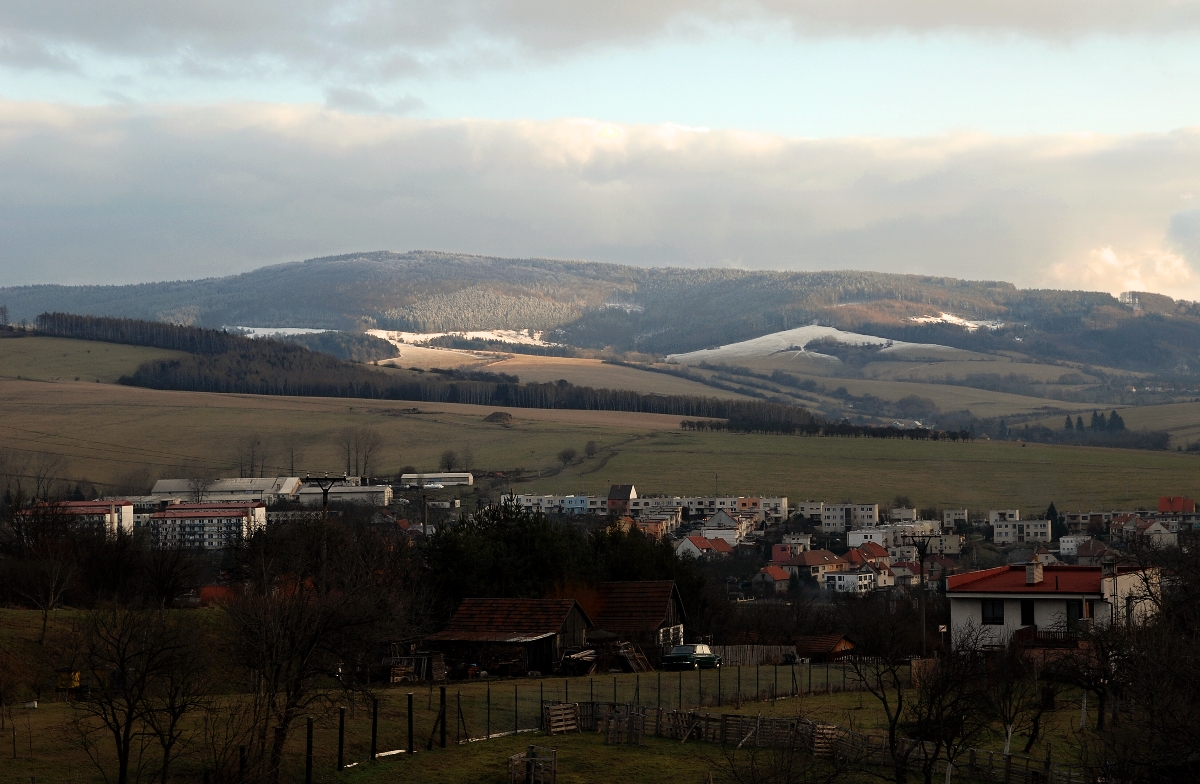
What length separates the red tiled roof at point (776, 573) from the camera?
111 m

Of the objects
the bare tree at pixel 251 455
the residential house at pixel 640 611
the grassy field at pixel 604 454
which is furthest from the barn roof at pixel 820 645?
the bare tree at pixel 251 455

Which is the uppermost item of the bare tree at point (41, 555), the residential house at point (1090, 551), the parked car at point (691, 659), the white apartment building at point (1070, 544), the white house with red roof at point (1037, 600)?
the bare tree at point (41, 555)

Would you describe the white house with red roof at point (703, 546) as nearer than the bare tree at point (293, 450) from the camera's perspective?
Yes

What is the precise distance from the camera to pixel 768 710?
36.0m

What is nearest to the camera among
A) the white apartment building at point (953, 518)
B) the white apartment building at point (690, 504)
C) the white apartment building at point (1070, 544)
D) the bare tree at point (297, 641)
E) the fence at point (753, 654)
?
the bare tree at point (297, 641)

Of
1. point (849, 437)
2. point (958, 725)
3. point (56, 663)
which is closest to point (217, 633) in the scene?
point (56, 663)

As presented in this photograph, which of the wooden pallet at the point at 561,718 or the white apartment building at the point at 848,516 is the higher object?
the wooden pallet at the point at 561,718

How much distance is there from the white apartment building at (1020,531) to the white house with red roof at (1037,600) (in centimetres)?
7290

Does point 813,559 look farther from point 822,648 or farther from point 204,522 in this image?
point 822,648

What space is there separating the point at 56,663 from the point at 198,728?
426 inches

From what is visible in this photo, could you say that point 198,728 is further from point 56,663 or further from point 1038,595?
point 1038,595

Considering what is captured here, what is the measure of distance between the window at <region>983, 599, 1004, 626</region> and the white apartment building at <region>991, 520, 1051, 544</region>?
75.1 metres

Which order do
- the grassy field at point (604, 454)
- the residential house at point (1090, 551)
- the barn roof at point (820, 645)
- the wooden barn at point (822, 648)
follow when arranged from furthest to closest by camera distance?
the grassy field at point (604, 454)
the residential house at point (1090, 551)
the barn roof at point (820, 645)
the wooden barn at point (822, 648)

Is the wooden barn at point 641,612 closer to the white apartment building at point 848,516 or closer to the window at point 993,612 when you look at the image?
the window at point 993,612
